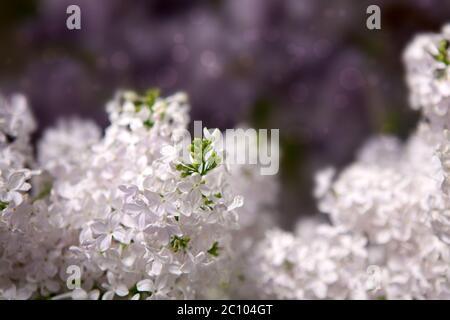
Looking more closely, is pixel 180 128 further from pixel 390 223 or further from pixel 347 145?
pixel 347 145

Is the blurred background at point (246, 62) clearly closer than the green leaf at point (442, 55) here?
No

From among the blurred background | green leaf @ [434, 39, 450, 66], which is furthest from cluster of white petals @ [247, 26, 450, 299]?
the blurred background

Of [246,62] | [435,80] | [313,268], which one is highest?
[246,62]

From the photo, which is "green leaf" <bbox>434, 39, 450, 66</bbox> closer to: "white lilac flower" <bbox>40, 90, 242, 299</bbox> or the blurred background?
"white lilac flower" <bbox>40, 90, 242, 299</bbox>

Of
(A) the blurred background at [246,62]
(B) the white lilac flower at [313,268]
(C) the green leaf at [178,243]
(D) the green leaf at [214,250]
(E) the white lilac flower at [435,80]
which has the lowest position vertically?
(B) the white lilac flower at [313,268]

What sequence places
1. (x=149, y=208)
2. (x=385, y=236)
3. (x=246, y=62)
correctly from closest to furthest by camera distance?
1. (x=149, y=208)
2. (x=385, y=236)
3. (x=246, y=62)

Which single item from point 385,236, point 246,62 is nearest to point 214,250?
point 385,236

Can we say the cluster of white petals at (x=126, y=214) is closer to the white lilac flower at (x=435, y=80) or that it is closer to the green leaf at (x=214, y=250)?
the green leaf at (x=214, y=250)

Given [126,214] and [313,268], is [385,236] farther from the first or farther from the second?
[126,214]

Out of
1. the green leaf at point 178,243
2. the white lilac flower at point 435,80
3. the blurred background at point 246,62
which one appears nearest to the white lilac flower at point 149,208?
the green leaf at point 178,243
